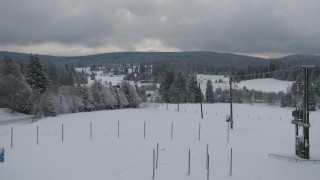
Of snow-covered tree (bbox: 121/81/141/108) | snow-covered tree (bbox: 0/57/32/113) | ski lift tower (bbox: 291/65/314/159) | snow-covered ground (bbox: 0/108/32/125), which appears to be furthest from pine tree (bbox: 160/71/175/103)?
ski lift tower (bbox: 291/65/314/159)

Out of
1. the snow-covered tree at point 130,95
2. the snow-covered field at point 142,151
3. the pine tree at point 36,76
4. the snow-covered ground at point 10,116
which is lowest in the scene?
the snow-covered field at point 142,151

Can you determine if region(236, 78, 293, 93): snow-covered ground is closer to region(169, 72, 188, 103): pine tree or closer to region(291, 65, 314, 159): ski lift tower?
region(169, 72, 188, 103): pine tree

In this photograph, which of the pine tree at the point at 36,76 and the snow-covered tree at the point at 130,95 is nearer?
the pine tree at the point at 36,76

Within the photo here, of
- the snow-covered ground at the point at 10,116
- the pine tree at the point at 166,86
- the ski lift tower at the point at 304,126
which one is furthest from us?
the pine tree at the point at 166,86

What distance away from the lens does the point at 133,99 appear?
8512cm

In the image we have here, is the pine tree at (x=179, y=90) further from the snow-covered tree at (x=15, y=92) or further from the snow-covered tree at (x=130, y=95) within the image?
the snow-covered tree at (x=15, y=92)

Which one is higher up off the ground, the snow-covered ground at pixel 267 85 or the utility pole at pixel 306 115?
the snow-covered ground at pixel 267 85

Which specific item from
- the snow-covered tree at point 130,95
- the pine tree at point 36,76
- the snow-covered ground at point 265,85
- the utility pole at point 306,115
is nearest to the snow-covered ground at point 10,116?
the pine tree at point 36,76

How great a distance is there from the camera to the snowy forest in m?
58.7

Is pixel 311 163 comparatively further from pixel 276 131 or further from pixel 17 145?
pixel 17 145

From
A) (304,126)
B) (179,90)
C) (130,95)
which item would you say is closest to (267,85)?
(179,90)

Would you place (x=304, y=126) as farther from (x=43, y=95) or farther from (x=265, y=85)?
(x=265, y=85)

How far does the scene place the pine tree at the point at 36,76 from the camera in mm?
70875

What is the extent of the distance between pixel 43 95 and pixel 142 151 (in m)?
30.8
